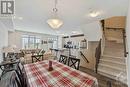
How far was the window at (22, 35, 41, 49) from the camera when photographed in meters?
8.65

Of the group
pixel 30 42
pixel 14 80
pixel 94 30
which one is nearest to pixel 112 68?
pixel 94 30

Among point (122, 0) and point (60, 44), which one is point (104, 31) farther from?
point (60, 44)

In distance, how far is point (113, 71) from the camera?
3586mm

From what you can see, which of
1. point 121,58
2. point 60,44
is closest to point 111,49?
point 121,58

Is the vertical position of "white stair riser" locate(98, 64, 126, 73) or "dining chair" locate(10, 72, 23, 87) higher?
"dining chair" locate(10, 72, 23, 87)

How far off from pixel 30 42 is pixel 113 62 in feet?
25.5

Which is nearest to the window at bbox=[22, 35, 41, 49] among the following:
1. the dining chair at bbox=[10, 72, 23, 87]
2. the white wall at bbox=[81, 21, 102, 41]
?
the white wall at bbox=[81, 21, 102, 41]

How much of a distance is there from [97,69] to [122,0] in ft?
9.32

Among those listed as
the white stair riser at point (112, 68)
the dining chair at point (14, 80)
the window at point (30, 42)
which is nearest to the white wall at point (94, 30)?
the white stair riser at point (112, 68)

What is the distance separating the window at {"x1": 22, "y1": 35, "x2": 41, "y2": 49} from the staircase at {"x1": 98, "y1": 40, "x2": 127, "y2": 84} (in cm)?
704

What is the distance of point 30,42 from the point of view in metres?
9.20

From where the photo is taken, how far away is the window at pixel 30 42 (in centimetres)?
865

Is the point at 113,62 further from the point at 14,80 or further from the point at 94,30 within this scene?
the point at 14,80

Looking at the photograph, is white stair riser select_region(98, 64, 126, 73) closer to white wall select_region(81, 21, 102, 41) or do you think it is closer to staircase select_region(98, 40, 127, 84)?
staircase select_region(98, 40, 127, 84)
